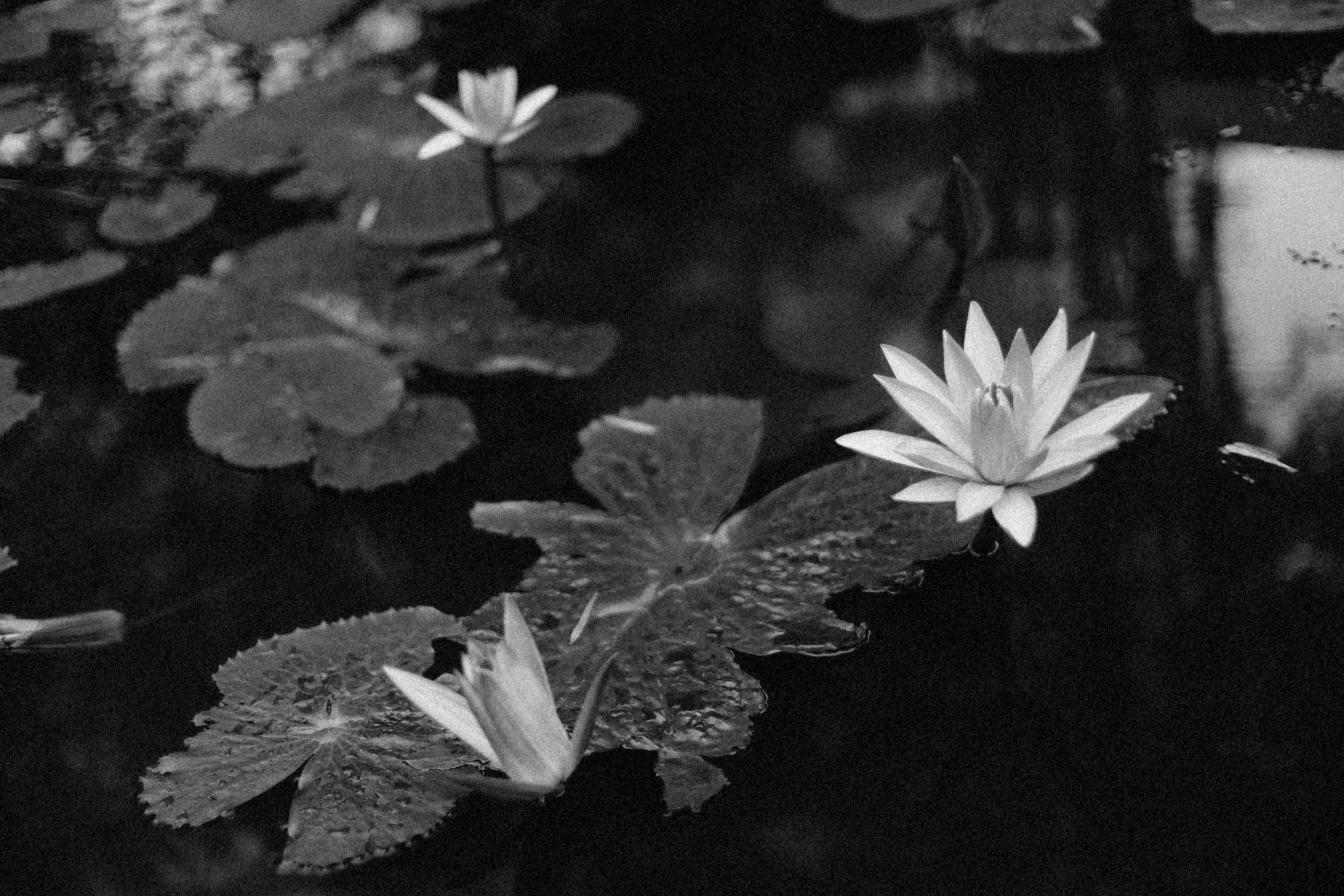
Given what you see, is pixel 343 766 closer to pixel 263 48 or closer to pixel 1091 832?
pixel 1091 832

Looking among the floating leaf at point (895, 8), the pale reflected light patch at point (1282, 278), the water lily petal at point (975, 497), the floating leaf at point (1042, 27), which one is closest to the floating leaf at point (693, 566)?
the water lily petal at point (975, 497)

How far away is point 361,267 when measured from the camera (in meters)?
1.89

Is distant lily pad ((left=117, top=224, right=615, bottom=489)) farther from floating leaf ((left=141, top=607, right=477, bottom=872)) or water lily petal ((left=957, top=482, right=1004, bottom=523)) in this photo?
water lily petal ((left=957, top=482, right=1004, bottom=523))

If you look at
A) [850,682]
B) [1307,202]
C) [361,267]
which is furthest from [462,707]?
[1307,202]

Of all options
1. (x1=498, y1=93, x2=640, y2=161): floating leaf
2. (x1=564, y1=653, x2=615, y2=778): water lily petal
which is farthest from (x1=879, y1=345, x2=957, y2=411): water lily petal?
(x1=498, y1=93, x2=640, y2=161): floating leaf

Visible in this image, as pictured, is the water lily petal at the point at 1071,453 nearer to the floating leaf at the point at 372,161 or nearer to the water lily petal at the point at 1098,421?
the water lily petal at the point at 1098,421

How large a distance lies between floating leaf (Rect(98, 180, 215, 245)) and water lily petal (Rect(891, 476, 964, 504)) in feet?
4.65

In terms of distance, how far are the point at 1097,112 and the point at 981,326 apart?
941 millimetres

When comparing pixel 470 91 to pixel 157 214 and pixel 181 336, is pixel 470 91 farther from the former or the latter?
pixel 157 214

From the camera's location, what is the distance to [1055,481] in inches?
44.7

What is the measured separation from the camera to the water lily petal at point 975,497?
1.12m

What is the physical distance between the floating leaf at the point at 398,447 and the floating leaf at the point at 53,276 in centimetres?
66

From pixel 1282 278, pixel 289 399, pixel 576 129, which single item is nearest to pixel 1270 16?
pixel 1282 278

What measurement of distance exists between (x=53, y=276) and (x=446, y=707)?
130 centimetres
